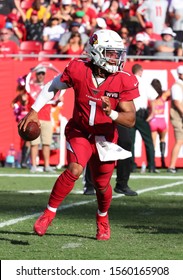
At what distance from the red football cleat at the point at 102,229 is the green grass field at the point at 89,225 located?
0.25ft

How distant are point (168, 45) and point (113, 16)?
231cm

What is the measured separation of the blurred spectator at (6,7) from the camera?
22953 mm

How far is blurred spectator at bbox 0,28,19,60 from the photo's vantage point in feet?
65.2

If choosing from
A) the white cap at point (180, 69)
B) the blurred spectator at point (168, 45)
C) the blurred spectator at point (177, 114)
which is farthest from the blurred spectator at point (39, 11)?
the white cap at point (180, 69)

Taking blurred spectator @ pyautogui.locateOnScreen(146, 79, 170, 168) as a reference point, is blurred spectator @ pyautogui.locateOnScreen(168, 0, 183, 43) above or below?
above

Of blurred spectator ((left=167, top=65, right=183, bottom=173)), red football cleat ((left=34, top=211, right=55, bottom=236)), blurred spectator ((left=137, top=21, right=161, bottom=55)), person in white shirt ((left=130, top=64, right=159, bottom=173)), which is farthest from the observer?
blurred spectator ((left=137, top=21, right=161, bottom=55))

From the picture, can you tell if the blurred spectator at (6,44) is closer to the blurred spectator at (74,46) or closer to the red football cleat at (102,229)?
the blurred spectator at (74,46)

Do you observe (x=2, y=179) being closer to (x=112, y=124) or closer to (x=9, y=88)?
(x=9, y=88)

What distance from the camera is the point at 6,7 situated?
75.7ft

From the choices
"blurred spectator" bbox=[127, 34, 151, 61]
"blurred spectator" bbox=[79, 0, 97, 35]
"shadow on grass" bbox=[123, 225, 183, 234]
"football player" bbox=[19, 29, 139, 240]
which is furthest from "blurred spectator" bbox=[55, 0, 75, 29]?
"football player" bbox=[19, 29, 139, 240]

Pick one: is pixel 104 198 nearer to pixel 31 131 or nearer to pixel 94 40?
pixel 31 131

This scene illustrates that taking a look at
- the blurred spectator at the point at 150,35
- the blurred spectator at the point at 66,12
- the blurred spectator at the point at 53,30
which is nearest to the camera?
the blurred spectator at the point at 150,35

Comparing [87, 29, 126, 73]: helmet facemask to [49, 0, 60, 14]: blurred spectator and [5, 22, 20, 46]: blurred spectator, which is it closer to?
[5, 22, 20, 46]: blurred spectator

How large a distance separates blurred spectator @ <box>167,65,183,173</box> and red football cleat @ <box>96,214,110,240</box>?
890cm
